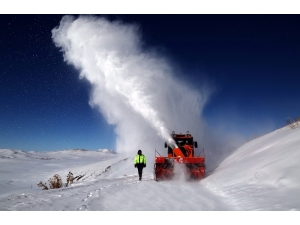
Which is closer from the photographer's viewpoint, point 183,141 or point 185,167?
point 185,167

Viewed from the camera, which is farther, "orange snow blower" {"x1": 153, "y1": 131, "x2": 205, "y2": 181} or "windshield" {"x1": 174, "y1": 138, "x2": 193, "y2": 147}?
"windshield" {"x1": 174, "y1": 138, "x2": 193, "y2": 147}

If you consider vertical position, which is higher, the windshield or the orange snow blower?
the windshield

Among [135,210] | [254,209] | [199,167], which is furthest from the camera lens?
[199,167]

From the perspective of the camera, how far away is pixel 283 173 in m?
6.51

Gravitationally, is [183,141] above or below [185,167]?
above

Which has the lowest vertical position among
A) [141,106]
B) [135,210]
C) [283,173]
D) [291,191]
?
[135,210]

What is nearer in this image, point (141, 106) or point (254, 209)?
point (254, 209)

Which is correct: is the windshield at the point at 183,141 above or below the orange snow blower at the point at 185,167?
above

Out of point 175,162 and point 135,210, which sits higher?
point 175,162

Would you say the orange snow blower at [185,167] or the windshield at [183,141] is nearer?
the orange snow blower at [185,167]

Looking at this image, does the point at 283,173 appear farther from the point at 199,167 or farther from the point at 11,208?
the point at 11,208

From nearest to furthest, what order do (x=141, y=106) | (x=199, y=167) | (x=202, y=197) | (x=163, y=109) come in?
(x=202, y=197)
(x=199, y=167)
(x=141, y=106)
(x=163, y=109)

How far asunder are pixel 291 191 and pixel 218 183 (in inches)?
144
